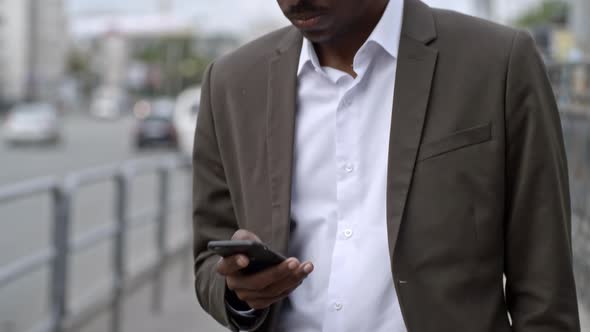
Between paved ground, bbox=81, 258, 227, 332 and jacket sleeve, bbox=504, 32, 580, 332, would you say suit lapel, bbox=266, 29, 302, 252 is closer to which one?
jacket sleeve, bbox=504, 32, 580, 332

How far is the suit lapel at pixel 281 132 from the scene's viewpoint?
1928 mm

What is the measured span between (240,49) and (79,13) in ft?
307

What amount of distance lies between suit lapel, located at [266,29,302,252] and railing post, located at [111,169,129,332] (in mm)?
4773

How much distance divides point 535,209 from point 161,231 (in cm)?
658

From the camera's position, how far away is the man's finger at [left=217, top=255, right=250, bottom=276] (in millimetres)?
1729

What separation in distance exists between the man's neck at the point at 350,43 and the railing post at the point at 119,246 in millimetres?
4866

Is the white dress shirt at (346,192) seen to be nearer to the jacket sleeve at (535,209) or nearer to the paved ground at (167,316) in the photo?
the jacket sleeve at (535,209)

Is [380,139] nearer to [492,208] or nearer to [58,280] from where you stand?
[492,208]

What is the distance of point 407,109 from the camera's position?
6.15 feet

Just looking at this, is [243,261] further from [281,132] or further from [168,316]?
[168,316]

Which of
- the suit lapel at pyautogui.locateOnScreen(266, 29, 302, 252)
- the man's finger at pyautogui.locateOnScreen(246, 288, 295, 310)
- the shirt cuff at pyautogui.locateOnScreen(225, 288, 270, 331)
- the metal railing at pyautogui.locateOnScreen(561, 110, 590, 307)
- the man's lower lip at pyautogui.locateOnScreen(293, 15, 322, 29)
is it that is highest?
the man's lower lip at pyautogui.locateOnScreen(293, 15, 322, 29)

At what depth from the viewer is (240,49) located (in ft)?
7.09

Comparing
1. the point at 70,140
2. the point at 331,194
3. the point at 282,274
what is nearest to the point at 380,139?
the point at 331,194

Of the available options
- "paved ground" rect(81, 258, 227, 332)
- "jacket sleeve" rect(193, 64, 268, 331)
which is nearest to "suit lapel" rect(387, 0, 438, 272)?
"jacket sleeve" rect(193, 64, 268, 331)
